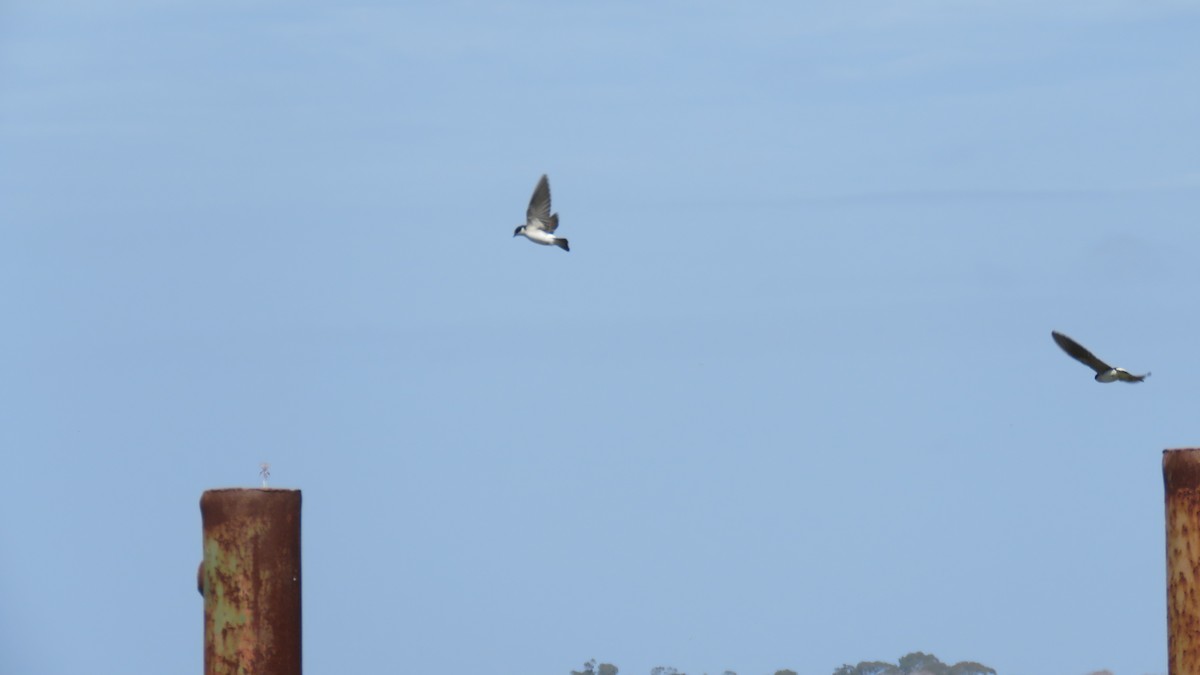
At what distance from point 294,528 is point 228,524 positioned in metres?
0.36

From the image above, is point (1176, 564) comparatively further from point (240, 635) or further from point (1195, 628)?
point (240, 635)

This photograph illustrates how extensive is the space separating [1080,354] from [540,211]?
36.8 ft

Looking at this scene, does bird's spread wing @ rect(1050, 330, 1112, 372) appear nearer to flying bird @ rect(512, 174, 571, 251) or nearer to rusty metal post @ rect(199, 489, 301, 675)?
flying bird @ rect(512, 174, 571, 251)

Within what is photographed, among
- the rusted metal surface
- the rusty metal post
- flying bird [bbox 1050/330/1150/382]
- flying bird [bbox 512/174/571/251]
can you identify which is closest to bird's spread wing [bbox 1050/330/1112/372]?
flying bird [bbox 1050/330/1150/382]

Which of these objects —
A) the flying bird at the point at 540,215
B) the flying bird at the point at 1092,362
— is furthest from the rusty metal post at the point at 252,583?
the flying bird at the point at 540,215

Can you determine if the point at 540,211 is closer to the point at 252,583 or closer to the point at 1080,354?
the point at 1080,354

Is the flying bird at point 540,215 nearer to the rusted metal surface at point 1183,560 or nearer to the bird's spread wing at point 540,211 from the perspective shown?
the bird's spread wing at point 540,211

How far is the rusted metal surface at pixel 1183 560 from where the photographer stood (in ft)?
37.1

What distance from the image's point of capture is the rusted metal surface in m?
11.3

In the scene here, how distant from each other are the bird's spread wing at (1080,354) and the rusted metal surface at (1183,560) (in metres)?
15.7

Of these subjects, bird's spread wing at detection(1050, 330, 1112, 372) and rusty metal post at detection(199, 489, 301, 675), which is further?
bird's spread wing at detection(1050, 330, 1112, 372)

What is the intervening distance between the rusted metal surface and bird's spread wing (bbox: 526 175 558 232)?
24.3 meters

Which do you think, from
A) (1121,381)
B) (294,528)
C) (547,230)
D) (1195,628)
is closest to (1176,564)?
(1195,628)

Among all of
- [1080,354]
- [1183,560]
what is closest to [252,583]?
[1183,560]
